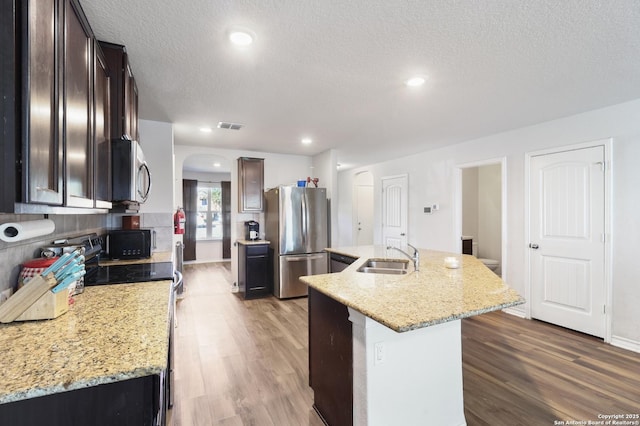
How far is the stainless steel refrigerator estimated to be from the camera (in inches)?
180

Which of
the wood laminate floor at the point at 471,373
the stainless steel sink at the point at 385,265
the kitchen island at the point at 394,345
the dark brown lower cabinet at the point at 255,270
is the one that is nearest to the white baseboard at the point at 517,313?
the wood laminate floor at the point at 471,373

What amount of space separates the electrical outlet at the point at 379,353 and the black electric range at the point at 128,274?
1291 mm

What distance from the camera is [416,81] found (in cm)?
240

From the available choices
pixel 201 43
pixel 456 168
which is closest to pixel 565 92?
pixel 456 168

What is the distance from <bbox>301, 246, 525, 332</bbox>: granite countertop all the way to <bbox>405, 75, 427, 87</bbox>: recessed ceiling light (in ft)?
4.76

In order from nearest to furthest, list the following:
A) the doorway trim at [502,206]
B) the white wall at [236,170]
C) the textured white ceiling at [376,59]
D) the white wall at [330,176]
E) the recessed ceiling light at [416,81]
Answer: the textured white ceiling at [376,59] → the recessed ceiling light at [416,81] → the doorway trim at [502,206] → the white wall at [236,170] → the white wall at [330,176]

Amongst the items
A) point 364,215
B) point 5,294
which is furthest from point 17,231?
point 364,215

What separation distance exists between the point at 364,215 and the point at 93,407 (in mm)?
7037

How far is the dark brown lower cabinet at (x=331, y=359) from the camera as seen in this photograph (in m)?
1.61

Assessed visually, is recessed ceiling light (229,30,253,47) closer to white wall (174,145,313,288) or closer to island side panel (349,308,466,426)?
island side panel (349,308,466,426)

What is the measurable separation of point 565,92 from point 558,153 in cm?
99

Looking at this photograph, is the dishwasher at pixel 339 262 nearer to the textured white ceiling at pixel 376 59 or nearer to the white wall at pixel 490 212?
the textured white ceiling at pixel 376 59

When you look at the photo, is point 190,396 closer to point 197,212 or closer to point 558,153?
point 558,153

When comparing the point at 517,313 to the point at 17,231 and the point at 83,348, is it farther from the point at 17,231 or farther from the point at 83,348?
the point at 17,231
